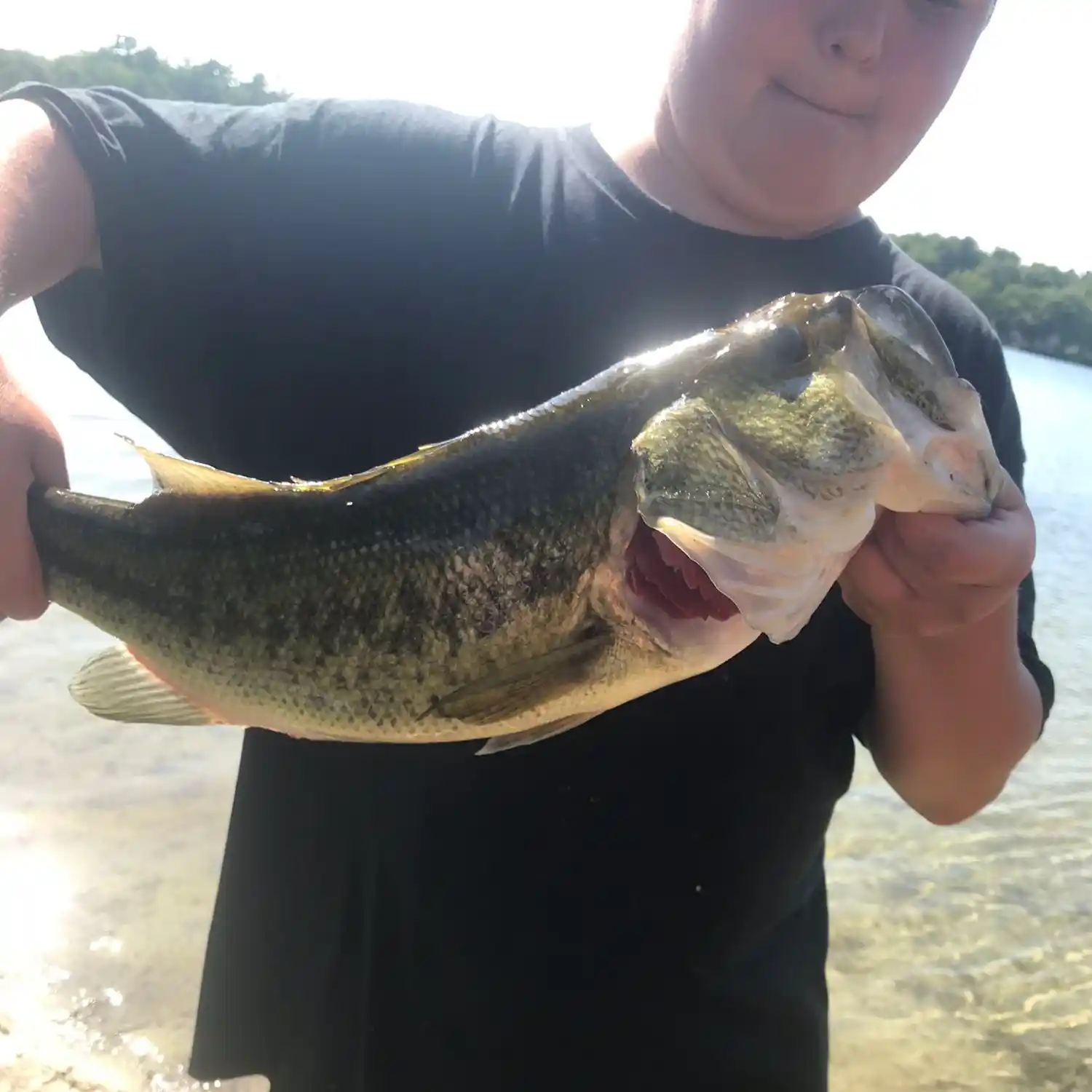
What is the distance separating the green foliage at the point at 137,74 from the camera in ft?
140

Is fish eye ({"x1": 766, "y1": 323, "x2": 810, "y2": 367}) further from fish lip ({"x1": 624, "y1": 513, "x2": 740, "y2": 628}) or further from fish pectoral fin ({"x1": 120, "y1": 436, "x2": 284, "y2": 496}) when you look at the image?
fish pectoral fin ({"x1": 120, "y1": 436, "x2": 284, "y2": 496})

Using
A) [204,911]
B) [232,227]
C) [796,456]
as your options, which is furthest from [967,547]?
[204,911]

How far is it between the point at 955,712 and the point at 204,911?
4089mm

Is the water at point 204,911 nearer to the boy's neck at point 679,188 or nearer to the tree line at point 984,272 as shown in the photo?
the boy's neck at point 679,188

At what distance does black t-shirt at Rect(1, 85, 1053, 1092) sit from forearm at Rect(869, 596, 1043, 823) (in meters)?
0.16

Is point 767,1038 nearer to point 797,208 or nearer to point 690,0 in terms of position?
point 797,208

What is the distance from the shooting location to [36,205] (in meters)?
1.96

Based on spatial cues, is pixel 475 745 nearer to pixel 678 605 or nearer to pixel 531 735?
pixel 531 735

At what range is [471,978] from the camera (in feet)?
7.23

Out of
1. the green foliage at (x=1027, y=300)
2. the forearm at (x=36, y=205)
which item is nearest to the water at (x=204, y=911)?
the forearm at (x=36, y=205)

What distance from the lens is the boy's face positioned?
2.11 metres

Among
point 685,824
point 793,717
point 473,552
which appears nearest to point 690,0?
point 473,552

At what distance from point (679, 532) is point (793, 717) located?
803 millimetres

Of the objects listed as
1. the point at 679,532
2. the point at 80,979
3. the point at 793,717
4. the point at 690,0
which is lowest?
the point at 80,979
